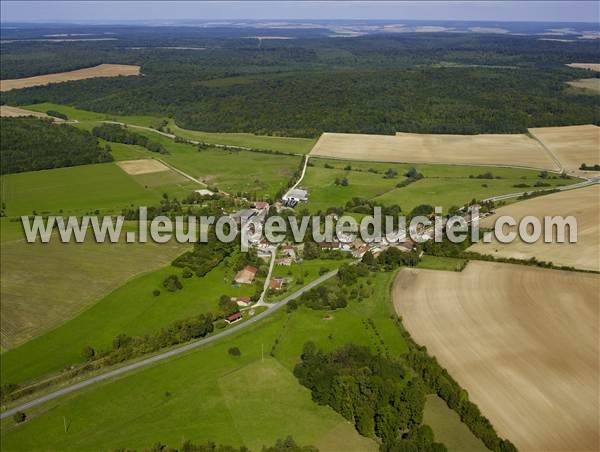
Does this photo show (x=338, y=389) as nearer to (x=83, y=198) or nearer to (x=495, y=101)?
(x=83, y=198)

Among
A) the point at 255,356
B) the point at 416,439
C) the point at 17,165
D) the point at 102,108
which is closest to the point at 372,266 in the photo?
the point at 255,356

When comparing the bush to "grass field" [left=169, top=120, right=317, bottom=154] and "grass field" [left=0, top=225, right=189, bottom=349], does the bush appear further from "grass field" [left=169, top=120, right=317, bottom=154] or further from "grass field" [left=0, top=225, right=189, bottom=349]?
"grass field" [left=169, top=120, right=317, bottom=154]

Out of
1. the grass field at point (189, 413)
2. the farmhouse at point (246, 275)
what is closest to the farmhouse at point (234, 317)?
the grass field at point (189, 413)

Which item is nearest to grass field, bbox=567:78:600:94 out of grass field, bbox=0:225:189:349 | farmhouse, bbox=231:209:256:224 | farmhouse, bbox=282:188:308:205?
farmhouse, bbox=282:188:308:205

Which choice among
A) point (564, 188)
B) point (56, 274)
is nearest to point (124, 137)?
point (56, 274)

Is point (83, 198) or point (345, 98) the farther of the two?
point (345, 98)

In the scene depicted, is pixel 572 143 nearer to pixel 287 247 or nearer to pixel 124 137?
pixel 287 247
